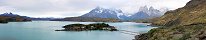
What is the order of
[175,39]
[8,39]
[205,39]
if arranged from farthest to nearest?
[8,39] → [175,39] → [205,39]

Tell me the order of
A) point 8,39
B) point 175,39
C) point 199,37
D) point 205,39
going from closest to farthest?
point 205,39 → point 199,37 → point 175,39 → point 8,39

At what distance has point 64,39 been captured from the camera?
416ft

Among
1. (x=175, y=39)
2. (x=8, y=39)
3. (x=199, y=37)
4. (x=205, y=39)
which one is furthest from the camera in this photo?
(x=8, y=39)

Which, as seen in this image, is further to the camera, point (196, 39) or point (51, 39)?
point (51, 39)

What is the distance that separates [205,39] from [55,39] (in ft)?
278

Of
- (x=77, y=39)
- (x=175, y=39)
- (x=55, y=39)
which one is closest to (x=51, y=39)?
(x=55, y=39)

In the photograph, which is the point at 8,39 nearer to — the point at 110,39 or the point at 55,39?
the point at 55,39

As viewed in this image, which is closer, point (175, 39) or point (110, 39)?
point (175, 39)

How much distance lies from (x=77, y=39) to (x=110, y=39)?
13.0 metres

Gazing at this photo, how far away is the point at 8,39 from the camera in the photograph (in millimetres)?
118062

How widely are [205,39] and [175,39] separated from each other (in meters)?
17.4

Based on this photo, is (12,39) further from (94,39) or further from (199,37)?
(199,37)

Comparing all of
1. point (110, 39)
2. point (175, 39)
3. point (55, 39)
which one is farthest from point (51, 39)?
point (175, 39)

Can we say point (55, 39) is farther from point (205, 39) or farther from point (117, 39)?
point (205, 39)
